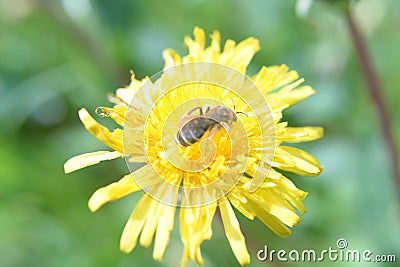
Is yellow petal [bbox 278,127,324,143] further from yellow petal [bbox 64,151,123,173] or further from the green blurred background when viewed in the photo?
the green blurred background

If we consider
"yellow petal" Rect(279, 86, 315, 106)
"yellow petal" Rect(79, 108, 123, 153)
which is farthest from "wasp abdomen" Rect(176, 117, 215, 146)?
Answer: "yellow petal" Rect(279, 86, 315, 106)

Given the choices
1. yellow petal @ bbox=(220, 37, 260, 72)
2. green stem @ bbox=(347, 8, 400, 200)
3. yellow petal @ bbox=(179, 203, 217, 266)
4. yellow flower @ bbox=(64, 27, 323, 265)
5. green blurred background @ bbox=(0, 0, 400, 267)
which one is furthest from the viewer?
green blurred background @ bbox=(0, 0, 400, 267)

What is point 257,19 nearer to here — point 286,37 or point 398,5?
point 286,37

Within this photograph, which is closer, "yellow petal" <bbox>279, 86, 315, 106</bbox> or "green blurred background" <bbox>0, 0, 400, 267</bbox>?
"yellow petal" <bbox>279, 86, 315, 106</bbox>

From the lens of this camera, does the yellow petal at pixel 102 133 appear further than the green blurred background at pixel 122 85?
No

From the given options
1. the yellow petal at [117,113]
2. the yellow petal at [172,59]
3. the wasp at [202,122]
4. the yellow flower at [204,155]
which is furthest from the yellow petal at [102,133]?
the yellow petal at [172,59]

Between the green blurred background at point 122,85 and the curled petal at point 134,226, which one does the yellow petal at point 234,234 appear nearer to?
the curled petal at point 134,226
